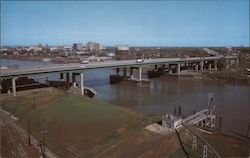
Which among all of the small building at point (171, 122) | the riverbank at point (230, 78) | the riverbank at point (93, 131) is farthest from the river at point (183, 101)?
the small building at point (171, 122)

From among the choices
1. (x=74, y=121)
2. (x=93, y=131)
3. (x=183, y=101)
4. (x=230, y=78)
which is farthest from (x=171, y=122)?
(x=230, y=78)

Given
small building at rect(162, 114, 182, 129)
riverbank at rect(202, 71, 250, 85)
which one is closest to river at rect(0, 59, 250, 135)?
riverbank at rect(202, 71, 250, 85)

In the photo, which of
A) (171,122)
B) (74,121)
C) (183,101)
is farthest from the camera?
(183,101)

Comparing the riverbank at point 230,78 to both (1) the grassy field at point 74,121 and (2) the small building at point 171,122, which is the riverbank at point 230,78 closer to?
(1) the grassy field at point 74,121

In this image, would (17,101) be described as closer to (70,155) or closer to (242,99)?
(70,155)

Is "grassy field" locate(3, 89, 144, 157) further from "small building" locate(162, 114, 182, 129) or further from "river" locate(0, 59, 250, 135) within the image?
"river" locate(0, 59, 250, 135)

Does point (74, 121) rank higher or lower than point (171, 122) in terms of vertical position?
lower

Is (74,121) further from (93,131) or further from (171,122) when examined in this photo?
(171,122)

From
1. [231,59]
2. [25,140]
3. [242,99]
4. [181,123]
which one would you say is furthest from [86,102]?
[231,59]
